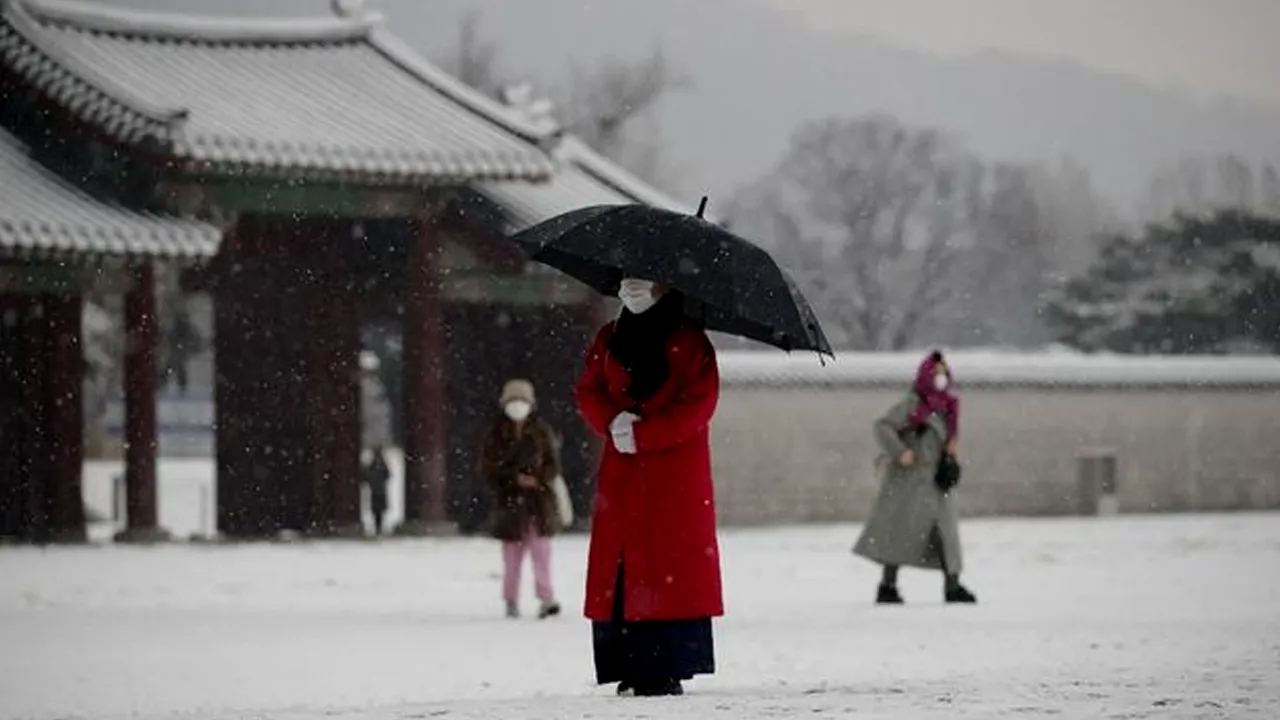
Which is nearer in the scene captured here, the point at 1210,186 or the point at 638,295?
the point at 638,295

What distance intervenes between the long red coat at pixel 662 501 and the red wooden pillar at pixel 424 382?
52.8ft

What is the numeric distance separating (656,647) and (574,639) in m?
4.55

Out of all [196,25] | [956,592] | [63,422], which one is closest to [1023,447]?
[196,25]

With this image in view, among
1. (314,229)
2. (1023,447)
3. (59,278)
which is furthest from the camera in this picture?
(1023,447)

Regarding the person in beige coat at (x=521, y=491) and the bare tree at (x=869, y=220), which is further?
the bare tree at (x=869, y=220)

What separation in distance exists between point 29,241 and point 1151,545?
1017cm

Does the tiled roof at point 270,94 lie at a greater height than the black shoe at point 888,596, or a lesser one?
greater

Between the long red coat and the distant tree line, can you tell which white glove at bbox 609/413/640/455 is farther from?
the distant tree line

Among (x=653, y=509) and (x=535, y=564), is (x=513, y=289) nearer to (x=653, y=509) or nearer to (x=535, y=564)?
(x=535, y=564)

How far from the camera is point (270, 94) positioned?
24625 millimetres

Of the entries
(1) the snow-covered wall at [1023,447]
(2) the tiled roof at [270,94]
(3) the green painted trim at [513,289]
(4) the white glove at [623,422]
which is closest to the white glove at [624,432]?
(4) the white glove at [623,422]

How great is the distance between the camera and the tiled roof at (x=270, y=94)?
22375mm

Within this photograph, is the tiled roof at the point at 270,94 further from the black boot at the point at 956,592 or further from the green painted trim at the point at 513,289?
the black boot at the point at 956,592

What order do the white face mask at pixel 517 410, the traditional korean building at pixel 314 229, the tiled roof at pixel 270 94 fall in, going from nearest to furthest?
the white face mask at pixel 517 410
the tiled roof at pixel 270 94
the traditional korean building at pixel 314 229
